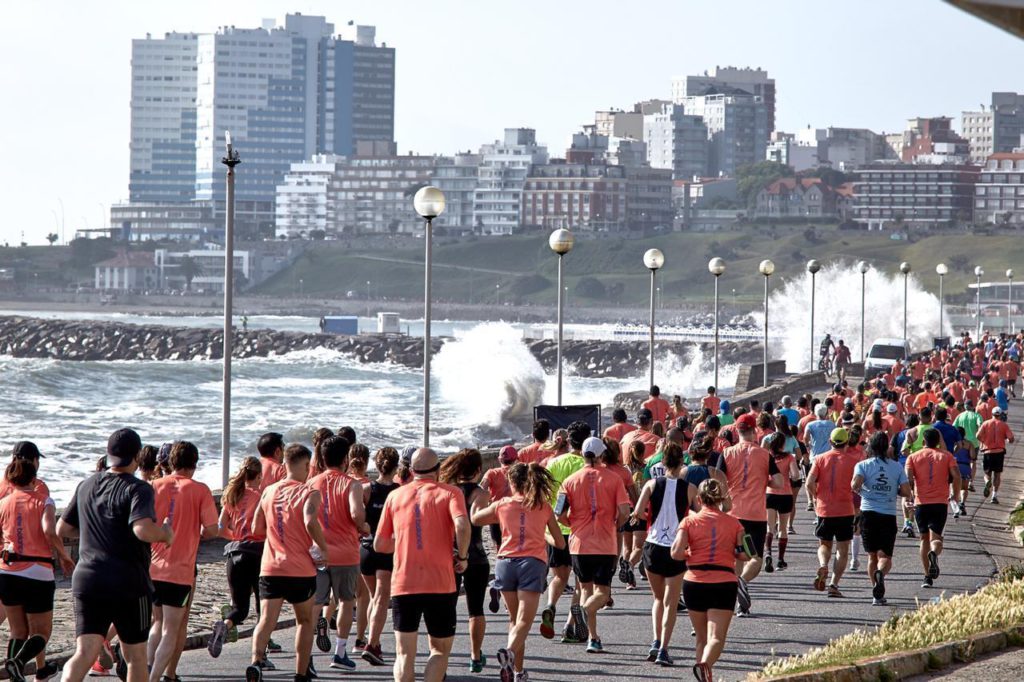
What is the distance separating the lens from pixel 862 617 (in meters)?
11.9

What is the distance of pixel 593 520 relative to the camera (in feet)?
33.9

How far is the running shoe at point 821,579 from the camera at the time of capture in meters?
13.1

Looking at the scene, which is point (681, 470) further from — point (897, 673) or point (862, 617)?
point (897, 673)

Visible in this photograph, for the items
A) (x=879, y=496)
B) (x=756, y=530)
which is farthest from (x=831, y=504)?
(x=756, y=530)

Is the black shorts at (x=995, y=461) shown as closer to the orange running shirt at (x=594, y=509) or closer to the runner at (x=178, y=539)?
the orange running shirt at (x=594, y=509)

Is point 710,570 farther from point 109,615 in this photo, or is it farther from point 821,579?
point 821,579

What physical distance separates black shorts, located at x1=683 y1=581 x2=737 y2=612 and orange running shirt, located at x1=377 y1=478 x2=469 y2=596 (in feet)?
5.23

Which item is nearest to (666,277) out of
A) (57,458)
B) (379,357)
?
(379,357)

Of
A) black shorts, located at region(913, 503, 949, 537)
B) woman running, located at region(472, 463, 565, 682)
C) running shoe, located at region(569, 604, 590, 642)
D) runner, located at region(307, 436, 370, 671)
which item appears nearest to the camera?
woman running, located at region(472, 463, 565, 682)

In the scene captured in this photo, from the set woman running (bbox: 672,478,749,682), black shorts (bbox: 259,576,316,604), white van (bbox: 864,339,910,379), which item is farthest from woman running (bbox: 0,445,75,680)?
white van (bbox: 864,339,910,379)

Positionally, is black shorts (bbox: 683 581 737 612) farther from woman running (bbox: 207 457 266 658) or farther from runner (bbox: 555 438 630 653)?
woman running (bbox: 207 457 266 658)

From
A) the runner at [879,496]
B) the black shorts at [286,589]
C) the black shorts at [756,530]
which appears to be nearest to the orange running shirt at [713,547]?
the black shorts at [286,589]

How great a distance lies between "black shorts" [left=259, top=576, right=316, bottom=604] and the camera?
898 cm

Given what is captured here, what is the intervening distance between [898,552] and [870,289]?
2667 inches
